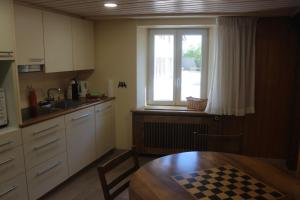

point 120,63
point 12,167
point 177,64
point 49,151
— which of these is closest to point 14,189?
point 12,167

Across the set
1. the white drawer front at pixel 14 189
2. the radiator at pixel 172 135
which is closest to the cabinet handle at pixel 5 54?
the white drawer front at pixel 14 189

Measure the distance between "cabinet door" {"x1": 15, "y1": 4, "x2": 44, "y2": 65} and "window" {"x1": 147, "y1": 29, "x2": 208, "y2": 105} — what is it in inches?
72.9

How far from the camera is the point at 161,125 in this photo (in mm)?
3822

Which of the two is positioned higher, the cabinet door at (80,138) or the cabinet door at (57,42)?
the cabinet door at (57,42)

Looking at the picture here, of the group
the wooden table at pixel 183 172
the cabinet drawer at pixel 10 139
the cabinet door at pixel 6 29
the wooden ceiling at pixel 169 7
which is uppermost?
the wooden ceiling at pixel 169 7

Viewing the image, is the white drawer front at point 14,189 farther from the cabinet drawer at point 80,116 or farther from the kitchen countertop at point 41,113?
the cabinet drawer at point 80,116

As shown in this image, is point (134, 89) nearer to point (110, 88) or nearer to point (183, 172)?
point (110, 88)

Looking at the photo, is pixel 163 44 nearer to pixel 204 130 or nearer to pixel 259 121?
pixel 204 130

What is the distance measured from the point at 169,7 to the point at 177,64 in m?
1.25

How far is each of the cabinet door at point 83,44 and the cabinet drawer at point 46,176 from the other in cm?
131

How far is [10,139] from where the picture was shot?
2.25m

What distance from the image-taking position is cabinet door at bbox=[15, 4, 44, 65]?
2.53 meters

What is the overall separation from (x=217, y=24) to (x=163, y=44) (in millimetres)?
975

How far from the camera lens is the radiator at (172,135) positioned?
→ 3.74 metres
